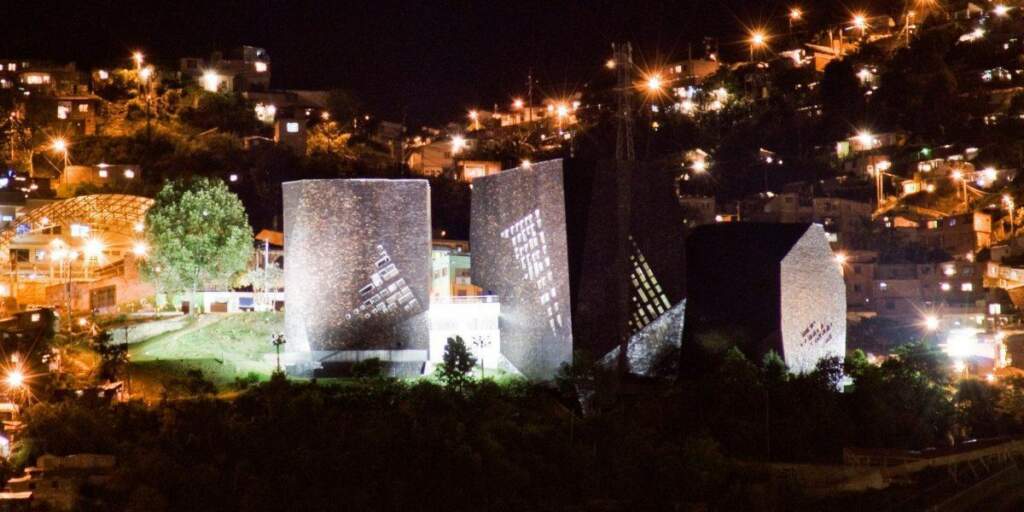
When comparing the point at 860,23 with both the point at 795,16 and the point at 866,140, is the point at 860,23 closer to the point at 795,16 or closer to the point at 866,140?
the point at 795,16

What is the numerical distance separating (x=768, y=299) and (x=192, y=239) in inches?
604

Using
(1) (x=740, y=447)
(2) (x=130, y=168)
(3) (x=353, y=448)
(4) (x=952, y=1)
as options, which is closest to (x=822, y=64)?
(4) (x=952, y=1)

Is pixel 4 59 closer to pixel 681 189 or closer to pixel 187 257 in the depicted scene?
pixel 187 257

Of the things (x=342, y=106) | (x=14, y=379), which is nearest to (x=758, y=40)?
(x=342, y=106)

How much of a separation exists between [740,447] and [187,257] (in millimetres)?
15685

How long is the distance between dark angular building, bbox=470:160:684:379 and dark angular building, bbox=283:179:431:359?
6.73 feet

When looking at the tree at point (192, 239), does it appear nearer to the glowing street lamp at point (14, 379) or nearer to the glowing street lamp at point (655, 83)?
the glowing street lamp at point (14, 379)

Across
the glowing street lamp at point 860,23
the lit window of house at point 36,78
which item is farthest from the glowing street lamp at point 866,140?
the lit window of house at point 36,78

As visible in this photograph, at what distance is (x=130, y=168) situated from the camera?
136ft

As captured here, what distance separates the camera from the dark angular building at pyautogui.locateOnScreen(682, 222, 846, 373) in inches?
1048

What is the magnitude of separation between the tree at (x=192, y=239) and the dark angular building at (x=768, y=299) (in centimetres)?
1275

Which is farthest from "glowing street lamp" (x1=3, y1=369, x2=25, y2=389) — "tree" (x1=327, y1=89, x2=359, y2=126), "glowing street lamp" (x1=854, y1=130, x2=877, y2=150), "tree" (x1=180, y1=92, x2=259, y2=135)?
"glowing street lamp" (x1=854, y1=130, x2=877, y2=150)

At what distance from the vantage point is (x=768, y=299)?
26688mm

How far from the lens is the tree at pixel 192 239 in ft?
103
